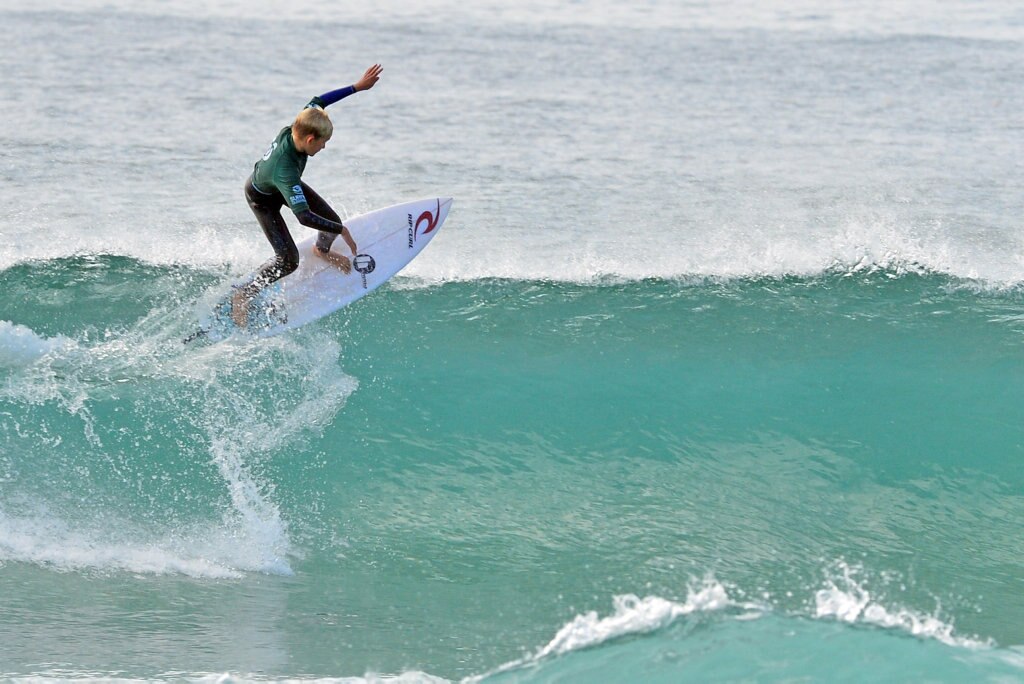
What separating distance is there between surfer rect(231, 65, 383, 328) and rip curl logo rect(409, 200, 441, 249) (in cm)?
53

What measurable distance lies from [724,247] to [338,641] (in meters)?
5.15

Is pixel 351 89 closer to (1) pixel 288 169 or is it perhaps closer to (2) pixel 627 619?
(1) pixel 288 169

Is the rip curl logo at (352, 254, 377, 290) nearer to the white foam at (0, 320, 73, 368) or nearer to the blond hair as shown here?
the blond hair

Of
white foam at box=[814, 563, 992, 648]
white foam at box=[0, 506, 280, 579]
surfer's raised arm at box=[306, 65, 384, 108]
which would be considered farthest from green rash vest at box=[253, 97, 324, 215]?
white foam at box=[814, 563, 992, 648]

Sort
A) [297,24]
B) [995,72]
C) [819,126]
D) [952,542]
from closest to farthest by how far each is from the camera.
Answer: [952,542], [819,126], [995,72], [297,24]

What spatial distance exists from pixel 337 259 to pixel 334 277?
0.43 ft

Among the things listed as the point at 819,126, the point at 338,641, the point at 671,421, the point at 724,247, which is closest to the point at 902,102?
the point at 819,126

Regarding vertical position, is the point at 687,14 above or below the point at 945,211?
above

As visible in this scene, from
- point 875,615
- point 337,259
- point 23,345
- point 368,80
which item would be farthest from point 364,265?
point 875,615

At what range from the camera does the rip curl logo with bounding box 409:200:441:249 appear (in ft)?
27.3

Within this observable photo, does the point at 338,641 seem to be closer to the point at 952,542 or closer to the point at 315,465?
the point at 315,465

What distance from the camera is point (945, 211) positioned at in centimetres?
1056

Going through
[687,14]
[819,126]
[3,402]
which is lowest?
[3,402]

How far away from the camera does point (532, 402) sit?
775 centimetres
